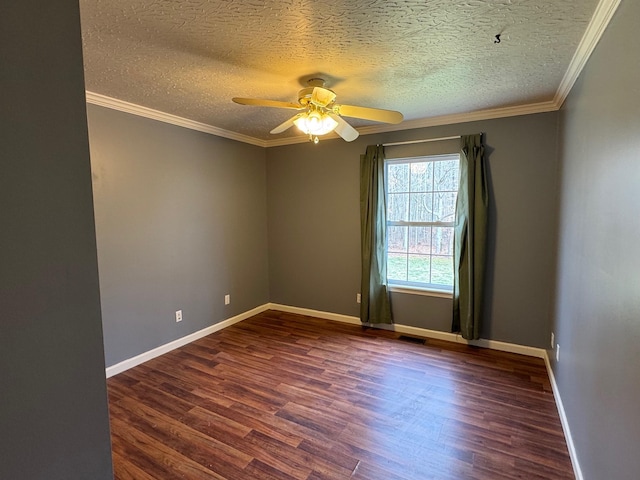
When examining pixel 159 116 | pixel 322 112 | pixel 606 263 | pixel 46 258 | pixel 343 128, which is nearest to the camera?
pixel 46 258

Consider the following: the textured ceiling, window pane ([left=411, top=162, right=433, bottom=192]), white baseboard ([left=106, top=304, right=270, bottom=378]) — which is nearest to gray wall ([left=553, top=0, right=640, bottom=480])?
the textured ceiling

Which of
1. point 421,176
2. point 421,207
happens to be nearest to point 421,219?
point 421,207

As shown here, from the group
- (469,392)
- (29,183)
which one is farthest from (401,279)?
(29,183)

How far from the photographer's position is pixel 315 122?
2365 mm

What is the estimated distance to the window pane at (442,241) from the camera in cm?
356

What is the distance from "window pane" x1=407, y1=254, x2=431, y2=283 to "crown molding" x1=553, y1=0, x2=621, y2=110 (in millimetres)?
1954

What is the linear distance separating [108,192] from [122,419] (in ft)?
5.89

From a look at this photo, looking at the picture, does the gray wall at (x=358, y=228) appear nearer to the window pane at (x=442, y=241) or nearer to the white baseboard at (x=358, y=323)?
the white baseboard at (x=358, y=323)

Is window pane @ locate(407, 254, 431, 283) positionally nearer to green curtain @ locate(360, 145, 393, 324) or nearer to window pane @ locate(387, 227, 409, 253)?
window pane @ locate(387, 227, 409, 253)

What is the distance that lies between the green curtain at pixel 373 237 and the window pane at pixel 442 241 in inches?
21.2

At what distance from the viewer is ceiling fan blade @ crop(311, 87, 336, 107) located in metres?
2.21

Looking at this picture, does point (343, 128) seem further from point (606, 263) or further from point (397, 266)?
point (397, 266)

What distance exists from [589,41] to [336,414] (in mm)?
2727

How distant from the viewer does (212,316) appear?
3865 mm
